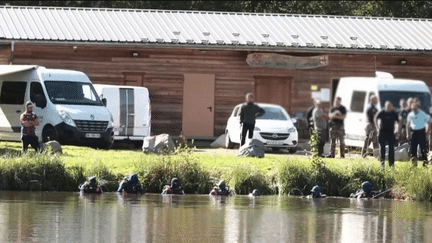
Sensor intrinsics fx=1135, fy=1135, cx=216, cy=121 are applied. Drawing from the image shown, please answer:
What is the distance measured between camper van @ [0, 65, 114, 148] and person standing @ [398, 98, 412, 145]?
814 centimetres

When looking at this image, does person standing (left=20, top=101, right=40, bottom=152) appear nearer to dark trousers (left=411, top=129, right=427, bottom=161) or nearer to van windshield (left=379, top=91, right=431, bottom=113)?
dark trousers (left=411, top=129, right=427, bottom=161)

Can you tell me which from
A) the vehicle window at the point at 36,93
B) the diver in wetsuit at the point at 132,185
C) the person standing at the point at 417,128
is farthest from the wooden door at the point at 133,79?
the diver in wetsuit at the point at 132,185

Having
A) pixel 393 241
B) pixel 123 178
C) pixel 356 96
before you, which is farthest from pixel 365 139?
pixel 393 241

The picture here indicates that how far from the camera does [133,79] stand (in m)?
38.9

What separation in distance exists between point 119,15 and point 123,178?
663 inches

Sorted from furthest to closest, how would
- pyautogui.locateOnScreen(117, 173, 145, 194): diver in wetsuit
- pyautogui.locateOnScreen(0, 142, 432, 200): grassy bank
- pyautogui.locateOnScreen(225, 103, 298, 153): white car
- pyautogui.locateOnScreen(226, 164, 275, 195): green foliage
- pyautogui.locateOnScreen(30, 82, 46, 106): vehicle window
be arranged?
1. pyautogui.locateOnScreen(225, 103, 298, 153): white car
2. pyautogui.locateOnScreen(30, 82, 46, 106): vehicle window
3. pyautogui.locateOnScreen(226, 164, 275, 195): green foliage
4. pyautogui.locateOnScreen(0, 142, 432, 200): grassy bank
5. pyautogui.locateOnScreen(117, 173, 145, 194): diver in wetsuit

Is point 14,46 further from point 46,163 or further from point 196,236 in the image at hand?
point 196,236

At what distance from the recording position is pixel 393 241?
16781 mm

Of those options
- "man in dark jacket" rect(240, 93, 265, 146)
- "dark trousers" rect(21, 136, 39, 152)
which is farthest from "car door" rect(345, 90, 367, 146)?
"dark trousers" rect(21, 136, 39, 152)

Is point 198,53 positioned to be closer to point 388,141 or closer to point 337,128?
point 337,128

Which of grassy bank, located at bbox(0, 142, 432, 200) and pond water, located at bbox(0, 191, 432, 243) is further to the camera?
grassy bank, located at bbox(0, 142, 432, 200)

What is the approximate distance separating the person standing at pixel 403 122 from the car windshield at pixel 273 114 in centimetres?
403

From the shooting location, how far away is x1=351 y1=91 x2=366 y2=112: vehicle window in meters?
33.2

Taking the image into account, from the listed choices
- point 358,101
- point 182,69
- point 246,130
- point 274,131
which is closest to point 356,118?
point 358,101
